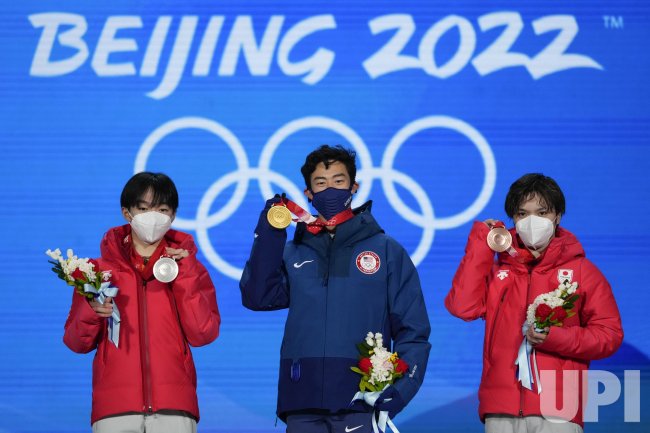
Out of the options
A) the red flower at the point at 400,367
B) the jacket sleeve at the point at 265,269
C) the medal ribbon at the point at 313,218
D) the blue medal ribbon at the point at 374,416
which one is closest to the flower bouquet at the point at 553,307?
the red flower at the point at 400,367

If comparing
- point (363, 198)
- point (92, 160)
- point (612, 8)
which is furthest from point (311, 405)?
point (612, 8)

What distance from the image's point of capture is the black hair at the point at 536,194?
14.0ft

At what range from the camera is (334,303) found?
160 inches

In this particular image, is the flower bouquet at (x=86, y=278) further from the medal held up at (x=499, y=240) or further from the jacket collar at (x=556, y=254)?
the jacket collar at (x=556, y=254)

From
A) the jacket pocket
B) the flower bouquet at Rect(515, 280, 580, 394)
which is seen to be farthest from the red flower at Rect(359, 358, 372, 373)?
the flower bouquet at Rect(515, 280, 580, 394)

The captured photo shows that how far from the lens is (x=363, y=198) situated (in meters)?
6.01

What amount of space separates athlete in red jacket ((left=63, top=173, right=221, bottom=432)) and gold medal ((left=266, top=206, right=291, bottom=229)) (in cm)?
37

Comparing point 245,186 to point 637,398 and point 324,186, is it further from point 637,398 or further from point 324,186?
point 637,398

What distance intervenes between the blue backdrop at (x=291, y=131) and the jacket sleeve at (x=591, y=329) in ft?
5.79

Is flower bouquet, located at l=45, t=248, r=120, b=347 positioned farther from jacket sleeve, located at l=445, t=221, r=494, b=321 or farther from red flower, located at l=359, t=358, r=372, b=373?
jacket sleeve, located at l=445, t=221, r=494, b=321

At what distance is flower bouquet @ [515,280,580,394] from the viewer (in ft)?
13.2

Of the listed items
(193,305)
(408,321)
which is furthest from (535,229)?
(193,305)

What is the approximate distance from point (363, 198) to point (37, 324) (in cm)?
184

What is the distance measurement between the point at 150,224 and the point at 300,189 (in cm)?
191
